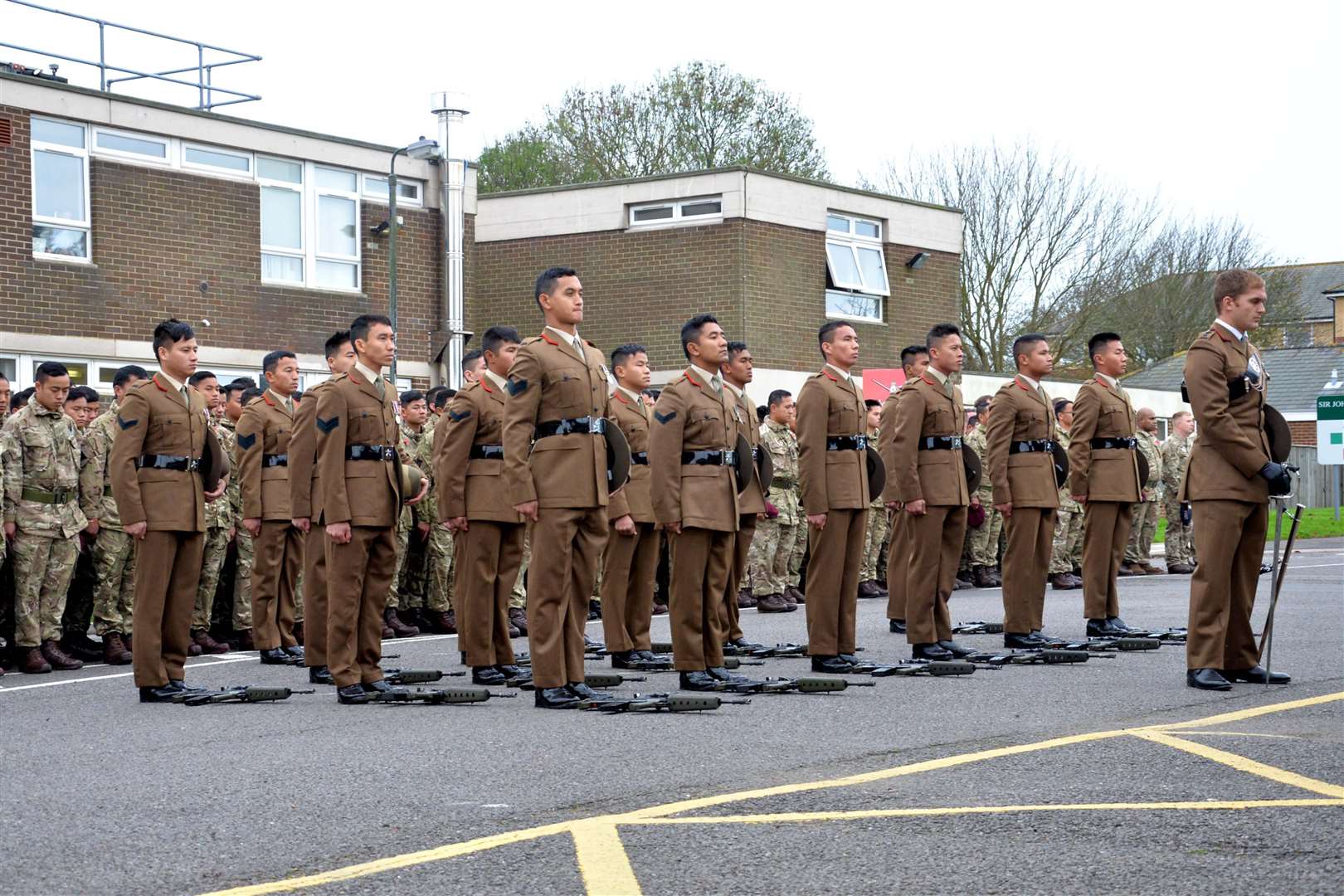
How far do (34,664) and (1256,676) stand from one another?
26.7 feet

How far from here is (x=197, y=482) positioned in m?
10.3

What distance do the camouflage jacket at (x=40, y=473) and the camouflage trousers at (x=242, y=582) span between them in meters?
1.71

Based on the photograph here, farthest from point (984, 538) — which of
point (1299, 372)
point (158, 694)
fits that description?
point (1299, 372)

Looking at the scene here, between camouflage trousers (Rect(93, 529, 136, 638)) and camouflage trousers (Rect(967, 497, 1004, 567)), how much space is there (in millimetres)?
10446

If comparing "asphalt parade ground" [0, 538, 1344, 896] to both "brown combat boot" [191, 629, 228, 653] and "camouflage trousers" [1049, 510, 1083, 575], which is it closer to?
"brown combat boot" [191, 629, 228, 653]

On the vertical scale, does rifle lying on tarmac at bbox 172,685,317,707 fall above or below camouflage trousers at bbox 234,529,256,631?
below

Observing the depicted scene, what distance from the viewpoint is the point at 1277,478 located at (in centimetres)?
975

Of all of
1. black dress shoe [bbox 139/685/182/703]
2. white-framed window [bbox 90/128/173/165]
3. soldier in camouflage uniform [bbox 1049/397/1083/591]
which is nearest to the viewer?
black dress shoe [bbox 139/685/182/703]

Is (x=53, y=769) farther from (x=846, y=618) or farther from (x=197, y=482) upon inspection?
(x=846, y=618)

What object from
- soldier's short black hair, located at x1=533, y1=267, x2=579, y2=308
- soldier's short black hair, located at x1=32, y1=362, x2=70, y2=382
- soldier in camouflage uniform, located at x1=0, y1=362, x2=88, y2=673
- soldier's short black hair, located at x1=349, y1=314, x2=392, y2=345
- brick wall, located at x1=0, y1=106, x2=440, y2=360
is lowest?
soldier in camouflage uniform, located at x1=0, y1=362, x2=88, y2=673

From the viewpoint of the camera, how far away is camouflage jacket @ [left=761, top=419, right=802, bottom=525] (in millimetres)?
18000

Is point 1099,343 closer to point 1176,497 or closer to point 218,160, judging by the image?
point 1176,497

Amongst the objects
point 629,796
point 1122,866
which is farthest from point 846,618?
point 1122,866

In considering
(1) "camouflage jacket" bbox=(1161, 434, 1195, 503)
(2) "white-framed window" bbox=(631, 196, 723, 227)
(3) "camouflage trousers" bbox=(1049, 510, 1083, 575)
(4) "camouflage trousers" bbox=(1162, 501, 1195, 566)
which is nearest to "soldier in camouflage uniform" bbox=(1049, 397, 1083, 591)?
(3) "camouflage trousers" bbox=(1049, 510, 1083, 575)
